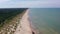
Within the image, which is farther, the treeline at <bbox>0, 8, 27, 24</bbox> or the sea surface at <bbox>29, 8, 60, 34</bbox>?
the treeline at <bbox>0, 8, 27, 24</bbox>

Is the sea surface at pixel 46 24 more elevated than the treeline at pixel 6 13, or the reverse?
the treeline at pixel 6 13

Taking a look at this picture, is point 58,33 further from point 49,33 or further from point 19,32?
point 19,32

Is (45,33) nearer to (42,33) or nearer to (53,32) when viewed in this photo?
(42,33)

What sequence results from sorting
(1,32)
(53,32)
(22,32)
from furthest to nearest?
1. (53,32)
2. (22,32)
3. (1,32)

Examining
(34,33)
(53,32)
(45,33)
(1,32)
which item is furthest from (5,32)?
(53,32)

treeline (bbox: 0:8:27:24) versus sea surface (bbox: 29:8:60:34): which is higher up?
treeline (bbox: 0:8:27:24)

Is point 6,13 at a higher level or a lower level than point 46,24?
higher

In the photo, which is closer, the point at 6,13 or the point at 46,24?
the point at 46,24

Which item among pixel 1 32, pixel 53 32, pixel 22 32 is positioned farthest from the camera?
pixel 53 32

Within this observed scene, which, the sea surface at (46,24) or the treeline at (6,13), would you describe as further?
the treeline at (6,13)

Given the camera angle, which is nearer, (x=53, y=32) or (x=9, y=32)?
(x=9, y=32)
